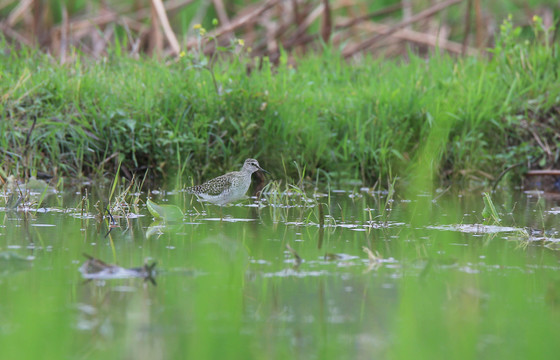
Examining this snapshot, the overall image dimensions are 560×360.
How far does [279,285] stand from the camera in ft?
13.6

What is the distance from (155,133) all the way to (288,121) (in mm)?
1269

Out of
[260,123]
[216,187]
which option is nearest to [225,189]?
[216,187]

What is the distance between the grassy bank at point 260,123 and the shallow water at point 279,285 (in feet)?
5.14

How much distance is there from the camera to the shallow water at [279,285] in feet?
10.8

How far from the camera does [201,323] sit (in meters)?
3.51

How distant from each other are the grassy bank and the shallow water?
157cm

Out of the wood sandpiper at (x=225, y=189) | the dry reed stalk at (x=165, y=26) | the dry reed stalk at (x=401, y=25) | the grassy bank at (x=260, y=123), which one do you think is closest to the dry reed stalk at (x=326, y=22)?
the dry reed stalk at (x=401, y=25)

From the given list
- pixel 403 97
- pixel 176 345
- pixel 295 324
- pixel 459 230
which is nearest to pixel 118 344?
pixel 176 345

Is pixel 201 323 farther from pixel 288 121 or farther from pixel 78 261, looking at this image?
pixel 288 121

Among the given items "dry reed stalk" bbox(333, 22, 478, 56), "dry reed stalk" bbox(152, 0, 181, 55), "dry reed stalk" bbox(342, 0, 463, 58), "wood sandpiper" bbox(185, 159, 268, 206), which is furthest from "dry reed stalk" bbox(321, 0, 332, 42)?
"wood sandpiper" bbox(185, 159, 268, 206)

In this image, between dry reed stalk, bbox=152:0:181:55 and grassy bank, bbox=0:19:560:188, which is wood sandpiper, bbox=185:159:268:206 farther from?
dry reed stalk, bbox=152:0:181:55

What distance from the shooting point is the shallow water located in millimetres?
3289

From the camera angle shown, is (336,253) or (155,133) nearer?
(336,253)

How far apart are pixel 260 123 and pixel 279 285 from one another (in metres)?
4.20
